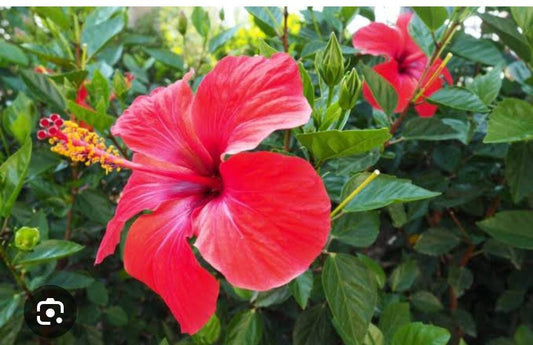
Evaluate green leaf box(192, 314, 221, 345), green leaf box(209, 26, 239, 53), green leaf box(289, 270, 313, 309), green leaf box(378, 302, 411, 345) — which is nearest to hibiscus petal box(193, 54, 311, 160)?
green leaf box(289, 270, 313, 309)

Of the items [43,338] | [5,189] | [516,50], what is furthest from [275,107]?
[43,338]

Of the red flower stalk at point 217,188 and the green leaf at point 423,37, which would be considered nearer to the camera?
the red flower stalk at point 217,188

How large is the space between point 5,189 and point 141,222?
0.36 meters

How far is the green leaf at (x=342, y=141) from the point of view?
0.76m

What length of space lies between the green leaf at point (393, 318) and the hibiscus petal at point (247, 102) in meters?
0.50

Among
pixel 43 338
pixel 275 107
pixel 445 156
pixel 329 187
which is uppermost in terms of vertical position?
pixel 275 107

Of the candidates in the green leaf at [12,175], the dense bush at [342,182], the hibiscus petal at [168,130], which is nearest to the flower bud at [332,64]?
the dense bush at [342,182]

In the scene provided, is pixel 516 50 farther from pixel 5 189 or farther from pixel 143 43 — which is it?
pixel 143 43

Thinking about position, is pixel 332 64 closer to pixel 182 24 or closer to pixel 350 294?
pixel 350 294

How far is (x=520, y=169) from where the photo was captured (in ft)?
3.87

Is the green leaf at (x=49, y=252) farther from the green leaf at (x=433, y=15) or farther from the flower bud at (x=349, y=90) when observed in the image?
the green leaf at (x=433, y=15)

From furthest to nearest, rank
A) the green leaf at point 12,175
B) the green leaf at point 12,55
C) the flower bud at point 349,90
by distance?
the green leaf at point 12,55 → the green leaf at point 12,175 → the flower bud at point 349,90

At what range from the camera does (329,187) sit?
1043 mm

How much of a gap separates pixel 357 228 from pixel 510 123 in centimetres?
35
